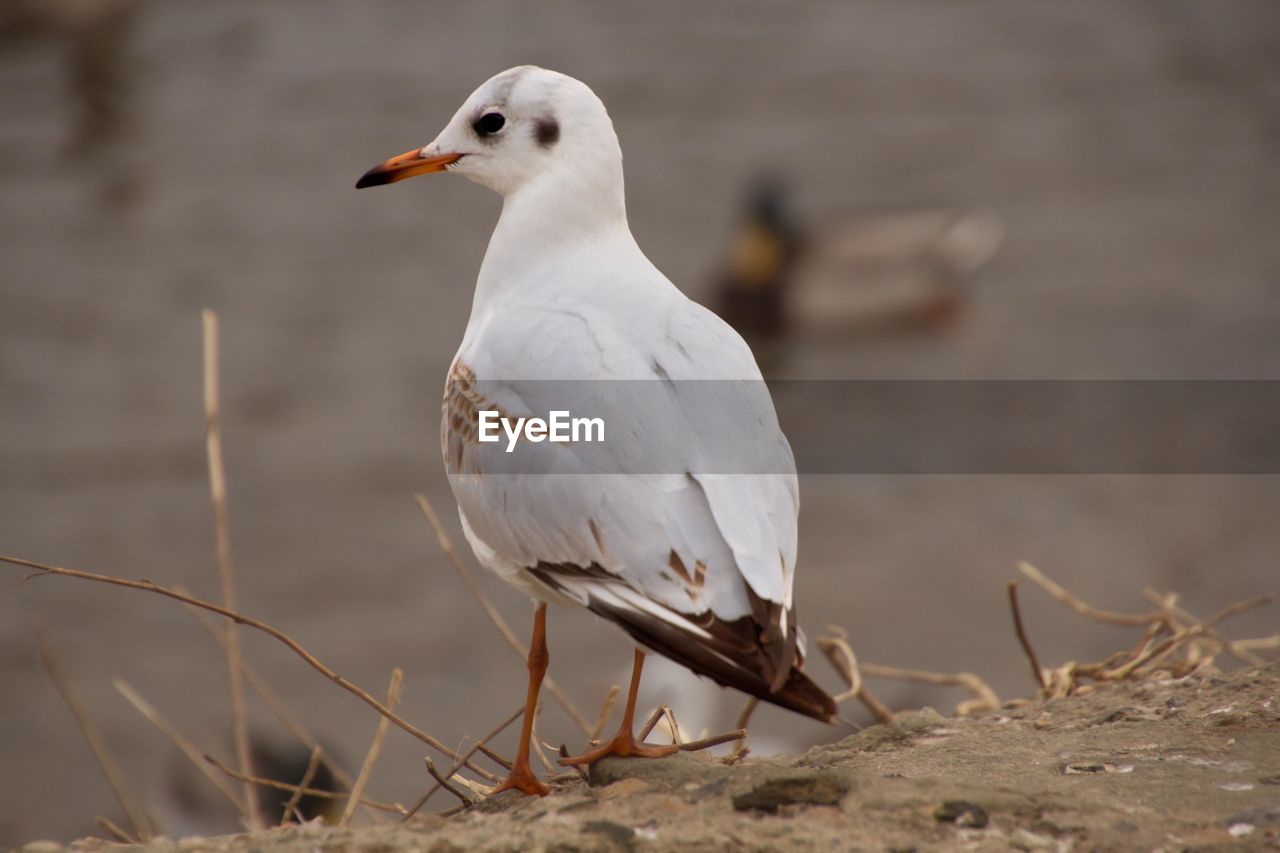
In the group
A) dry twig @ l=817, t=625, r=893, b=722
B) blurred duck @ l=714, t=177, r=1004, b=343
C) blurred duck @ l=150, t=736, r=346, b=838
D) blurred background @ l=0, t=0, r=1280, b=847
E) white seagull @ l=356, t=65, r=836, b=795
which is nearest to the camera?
white seagull @ l=356, t=65, r=836, b=795

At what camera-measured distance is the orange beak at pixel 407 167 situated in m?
3.74

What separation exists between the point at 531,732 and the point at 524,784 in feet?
0.50

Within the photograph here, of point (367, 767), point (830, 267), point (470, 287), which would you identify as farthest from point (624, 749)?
point (830, 267)

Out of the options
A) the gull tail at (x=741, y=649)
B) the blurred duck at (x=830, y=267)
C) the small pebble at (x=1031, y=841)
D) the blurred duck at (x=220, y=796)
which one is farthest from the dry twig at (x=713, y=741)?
the blurred duck at (x=830, y=267)

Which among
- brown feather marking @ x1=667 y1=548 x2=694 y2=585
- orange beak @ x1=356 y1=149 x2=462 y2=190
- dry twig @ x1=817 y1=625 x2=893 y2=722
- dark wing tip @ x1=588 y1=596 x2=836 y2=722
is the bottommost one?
dry twig @ x1=817 y1=625 x2=893 y2=722

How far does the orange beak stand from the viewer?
12.3ft

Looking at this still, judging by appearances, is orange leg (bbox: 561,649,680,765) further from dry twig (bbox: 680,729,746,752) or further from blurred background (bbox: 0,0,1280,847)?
blurred background (bbox: 0,0,1280,847)

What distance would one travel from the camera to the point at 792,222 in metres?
12.6

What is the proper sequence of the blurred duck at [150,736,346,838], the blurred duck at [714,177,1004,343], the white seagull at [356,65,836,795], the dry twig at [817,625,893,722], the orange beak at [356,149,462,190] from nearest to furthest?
the white seagull at [356,65,836,795] → the orange beak at [356,149,462,190] → the dry twig at [817,625,893,722] → the blurred duck at [150,736,346,838] → the blurred duck at [714,177,1004,343]

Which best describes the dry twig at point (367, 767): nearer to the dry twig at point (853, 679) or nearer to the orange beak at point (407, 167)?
the dry twig at point (853, 679)

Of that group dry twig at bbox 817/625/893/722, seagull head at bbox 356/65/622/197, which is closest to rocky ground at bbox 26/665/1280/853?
dry twig at bbox 817/625/893/722

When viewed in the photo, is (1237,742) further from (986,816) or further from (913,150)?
(913,150)

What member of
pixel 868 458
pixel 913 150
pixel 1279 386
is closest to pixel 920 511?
pixel 868 458

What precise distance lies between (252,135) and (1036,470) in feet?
25.1
